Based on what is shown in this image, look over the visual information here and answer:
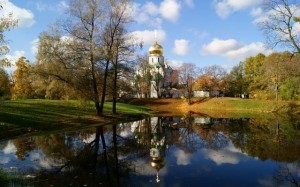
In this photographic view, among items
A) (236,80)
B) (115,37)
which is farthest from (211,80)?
(115,37)

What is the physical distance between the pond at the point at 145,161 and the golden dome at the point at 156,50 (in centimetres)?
7582

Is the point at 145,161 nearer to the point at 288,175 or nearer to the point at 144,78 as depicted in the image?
the point at 288,175

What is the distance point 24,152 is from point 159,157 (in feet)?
22.9

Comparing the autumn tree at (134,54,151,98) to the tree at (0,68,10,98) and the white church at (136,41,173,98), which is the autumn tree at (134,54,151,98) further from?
the tree at (0,68,10,98)

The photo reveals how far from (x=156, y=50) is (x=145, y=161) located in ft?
277

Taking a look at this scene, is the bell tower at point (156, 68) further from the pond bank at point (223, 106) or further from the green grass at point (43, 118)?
the green grass at point (43, 118)

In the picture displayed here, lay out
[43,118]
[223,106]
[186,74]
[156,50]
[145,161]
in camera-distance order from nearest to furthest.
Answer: [145,161], [43,118], [223,106], [186,74], [156,50]

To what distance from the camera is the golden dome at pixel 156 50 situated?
99.7 meters

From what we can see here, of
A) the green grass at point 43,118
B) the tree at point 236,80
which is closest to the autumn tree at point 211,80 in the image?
the tree at point 236,80

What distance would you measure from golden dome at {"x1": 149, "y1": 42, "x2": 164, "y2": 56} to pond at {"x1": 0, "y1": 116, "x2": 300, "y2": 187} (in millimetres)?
75822

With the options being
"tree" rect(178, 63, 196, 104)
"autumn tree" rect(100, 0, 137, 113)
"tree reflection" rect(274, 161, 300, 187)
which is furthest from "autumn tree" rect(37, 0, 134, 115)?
"tree" rect(178, 63, 196, 104)

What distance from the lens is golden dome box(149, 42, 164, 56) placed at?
99.7 metres

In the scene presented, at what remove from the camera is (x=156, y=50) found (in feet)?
327

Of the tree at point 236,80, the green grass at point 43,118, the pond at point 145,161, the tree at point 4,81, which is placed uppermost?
the tree at point 236,80
